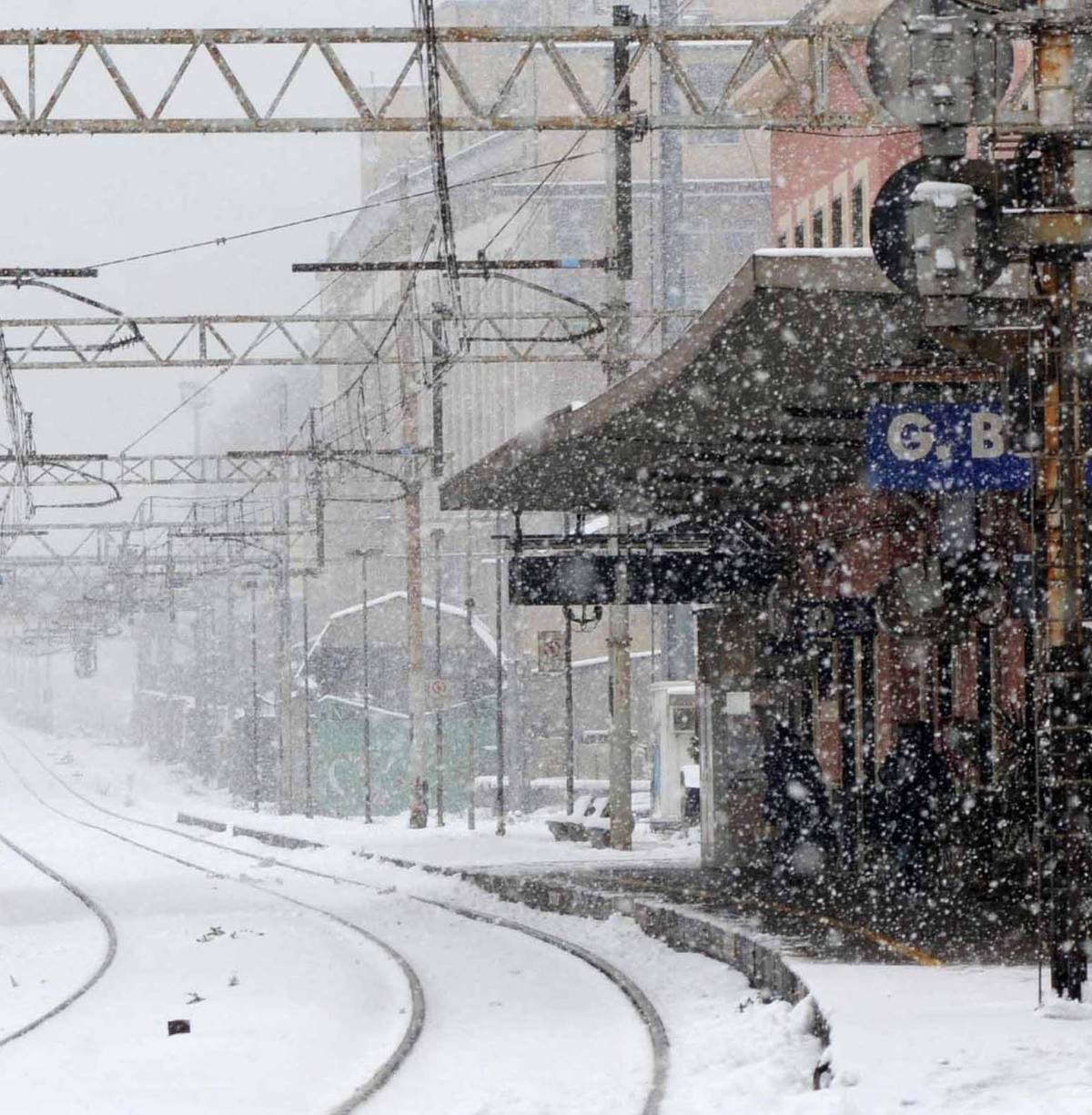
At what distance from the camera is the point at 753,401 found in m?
16.0

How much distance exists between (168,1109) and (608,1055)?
101 inches

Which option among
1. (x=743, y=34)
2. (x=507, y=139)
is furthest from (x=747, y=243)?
(x=743, y=34)

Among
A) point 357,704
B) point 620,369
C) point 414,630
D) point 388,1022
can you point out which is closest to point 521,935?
point 388,1022

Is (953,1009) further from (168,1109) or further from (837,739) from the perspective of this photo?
(837,739)

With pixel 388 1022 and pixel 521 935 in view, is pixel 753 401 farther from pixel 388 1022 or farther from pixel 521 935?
pixel 521 935

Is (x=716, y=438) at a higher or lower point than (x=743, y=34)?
lower

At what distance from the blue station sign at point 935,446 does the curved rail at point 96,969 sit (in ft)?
20.6

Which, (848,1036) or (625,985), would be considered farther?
(625,985)

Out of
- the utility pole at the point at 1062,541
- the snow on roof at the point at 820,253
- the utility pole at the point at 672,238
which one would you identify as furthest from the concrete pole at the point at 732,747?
the utility pole at the point at 672,238

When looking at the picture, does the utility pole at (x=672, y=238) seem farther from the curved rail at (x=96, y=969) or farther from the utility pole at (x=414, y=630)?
the curved rail at (x=96, y=969)

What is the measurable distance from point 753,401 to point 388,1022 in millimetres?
5433

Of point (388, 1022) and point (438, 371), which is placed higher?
point (438, 371)

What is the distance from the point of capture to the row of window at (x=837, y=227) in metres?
28.5

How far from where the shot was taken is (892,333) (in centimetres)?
1362
